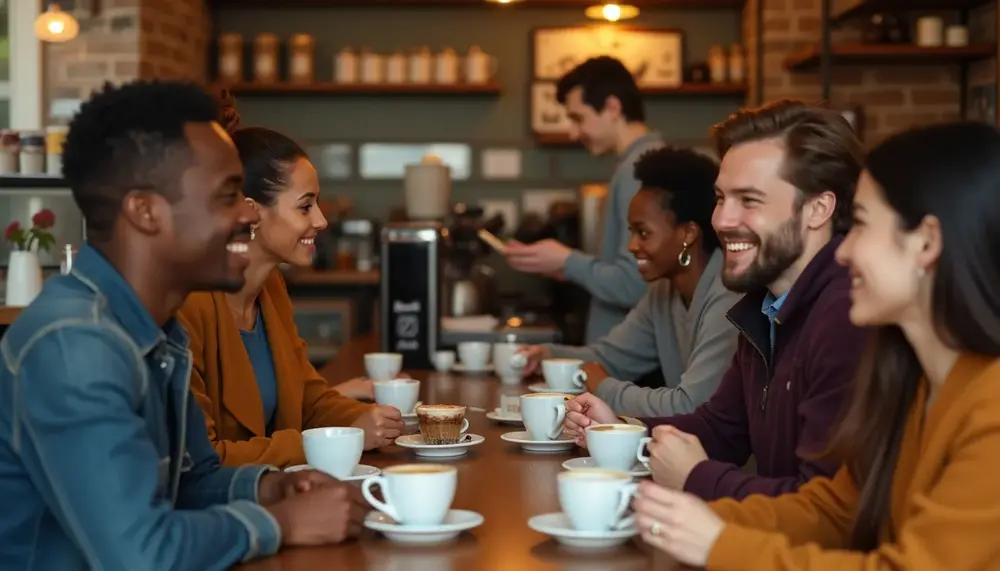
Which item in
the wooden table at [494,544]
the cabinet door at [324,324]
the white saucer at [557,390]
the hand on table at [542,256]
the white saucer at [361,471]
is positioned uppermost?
the hand on table at [542,256]

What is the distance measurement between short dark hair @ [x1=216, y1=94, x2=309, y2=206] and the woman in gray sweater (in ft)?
2.63

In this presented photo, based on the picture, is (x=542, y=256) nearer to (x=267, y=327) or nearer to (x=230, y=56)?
(x=267, y=327)

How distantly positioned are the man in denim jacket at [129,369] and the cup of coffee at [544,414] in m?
0.56

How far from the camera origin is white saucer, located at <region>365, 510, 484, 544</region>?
1.39 metres

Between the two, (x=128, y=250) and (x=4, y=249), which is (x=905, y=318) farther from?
(x=4, y=249)

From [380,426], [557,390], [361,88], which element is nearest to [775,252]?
[380,426]

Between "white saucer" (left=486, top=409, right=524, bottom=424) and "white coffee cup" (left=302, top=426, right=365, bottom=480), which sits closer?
"white coffee cup" (left=302, top=426, right=365, bottom=480)

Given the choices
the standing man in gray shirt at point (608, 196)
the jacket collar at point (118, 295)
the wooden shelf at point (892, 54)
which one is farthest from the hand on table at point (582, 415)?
the wooden shelf at point (892, 54)

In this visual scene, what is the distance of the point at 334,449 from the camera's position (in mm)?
1670

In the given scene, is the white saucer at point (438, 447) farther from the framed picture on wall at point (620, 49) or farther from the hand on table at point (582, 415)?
the framed picture on wall at point (620, 49)

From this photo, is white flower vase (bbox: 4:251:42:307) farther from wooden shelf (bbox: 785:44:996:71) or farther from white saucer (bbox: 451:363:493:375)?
wooden shelf (bbox: 785:44:996:71)

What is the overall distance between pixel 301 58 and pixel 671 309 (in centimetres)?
350

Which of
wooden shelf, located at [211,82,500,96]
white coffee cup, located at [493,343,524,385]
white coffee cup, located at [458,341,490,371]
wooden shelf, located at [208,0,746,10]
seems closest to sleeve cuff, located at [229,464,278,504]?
white coffee cup, located at [493,343,524,385]

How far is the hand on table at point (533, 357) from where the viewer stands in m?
3.04
